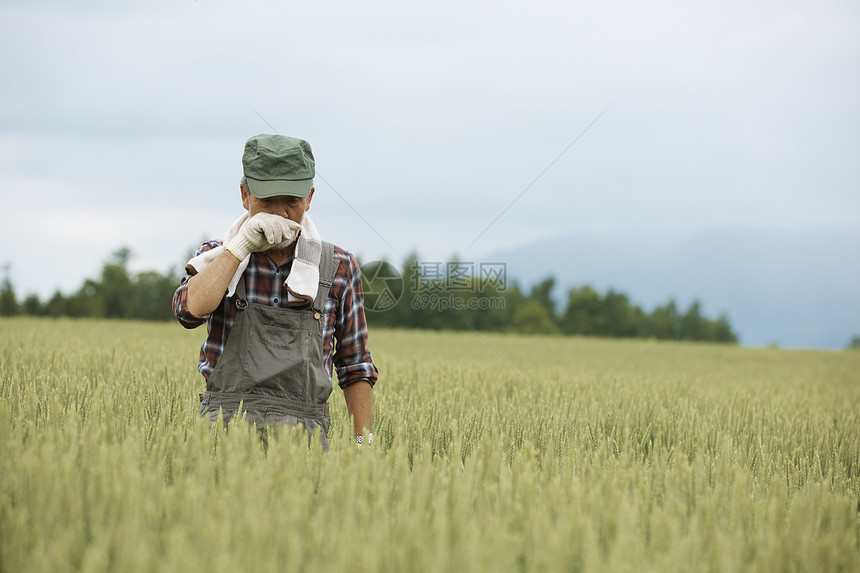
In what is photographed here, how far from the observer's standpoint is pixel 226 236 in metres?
3.01

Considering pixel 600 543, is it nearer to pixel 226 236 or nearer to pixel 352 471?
pixel 352 471

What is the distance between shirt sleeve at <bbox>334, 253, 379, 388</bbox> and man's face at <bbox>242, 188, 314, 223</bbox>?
0.34 m

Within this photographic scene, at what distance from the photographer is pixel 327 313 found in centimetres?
324

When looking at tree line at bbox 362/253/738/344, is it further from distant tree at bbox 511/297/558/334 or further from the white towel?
the white towel

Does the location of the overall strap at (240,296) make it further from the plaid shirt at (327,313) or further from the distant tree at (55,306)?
the distant tree at (55,306)

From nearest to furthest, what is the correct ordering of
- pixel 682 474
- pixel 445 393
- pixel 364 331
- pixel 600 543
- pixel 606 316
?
pixel 600 543 → pixel 682 474 → pixel 364 331 → pixel 445 393 → pixel 606 316

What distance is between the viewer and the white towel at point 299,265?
2982mm

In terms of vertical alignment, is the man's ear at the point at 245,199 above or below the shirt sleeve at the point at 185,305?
above

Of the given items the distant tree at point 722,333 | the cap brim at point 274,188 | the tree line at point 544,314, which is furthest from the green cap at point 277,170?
the distant tree at point 722,333

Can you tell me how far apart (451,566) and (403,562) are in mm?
122

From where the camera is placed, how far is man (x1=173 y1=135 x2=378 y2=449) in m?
2.92

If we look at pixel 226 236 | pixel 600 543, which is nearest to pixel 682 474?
pixel 600 543

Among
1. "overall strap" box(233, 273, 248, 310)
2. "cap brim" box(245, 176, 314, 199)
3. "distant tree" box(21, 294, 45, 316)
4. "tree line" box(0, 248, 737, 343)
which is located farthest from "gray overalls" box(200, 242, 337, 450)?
"distant tree" box(21, 294, 45, 316)

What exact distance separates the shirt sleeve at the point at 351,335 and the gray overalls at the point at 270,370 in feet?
0.86
